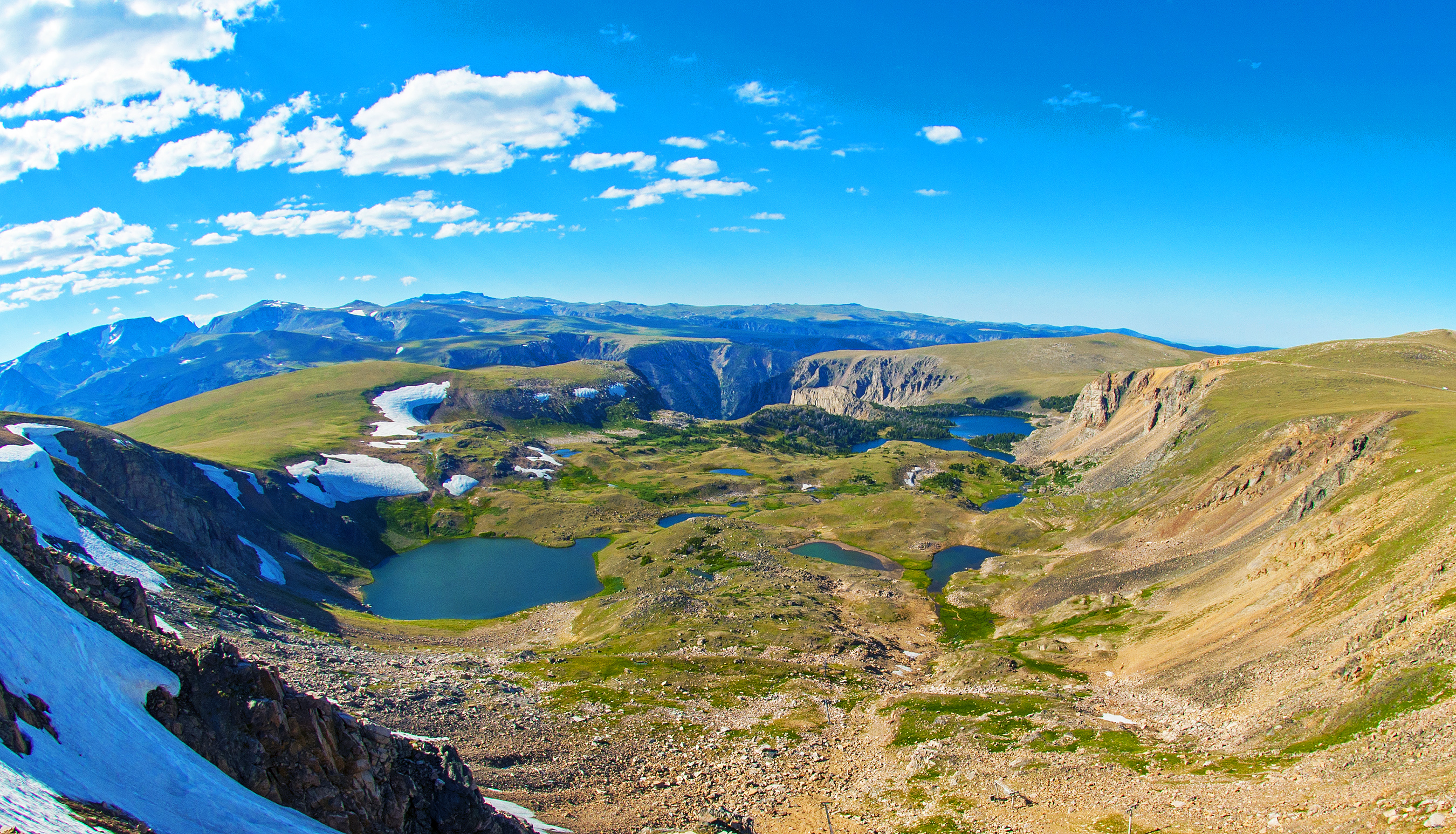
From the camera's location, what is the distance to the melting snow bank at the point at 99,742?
18906 mm

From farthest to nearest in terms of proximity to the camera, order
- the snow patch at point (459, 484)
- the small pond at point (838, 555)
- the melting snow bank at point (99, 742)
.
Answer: the snow patch at point (459, 484)
the small pond at point (838, 555)
the melting snow bank at point (99, 742)

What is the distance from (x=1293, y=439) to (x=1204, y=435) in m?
26.7

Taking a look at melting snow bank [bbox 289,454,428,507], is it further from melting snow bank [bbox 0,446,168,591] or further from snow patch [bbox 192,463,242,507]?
melting snow bank [bbox 0,446,168,591]

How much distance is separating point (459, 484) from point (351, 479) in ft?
75.9

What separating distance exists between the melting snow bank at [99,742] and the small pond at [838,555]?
318 feet

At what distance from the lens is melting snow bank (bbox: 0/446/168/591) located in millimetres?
57094

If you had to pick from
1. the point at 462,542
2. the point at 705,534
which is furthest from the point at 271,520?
the point at 705,534

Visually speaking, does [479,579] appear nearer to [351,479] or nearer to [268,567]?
[268,567]

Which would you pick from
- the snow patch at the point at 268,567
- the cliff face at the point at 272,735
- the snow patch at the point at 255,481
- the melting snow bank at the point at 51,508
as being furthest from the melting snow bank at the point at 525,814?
the snow patch at the point at 255,481

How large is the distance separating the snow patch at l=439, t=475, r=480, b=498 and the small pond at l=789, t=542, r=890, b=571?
8535 cm

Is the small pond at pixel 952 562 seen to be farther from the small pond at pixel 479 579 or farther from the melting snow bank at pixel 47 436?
the melting snow bank at pixel 47 436

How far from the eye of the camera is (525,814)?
33750 millimetres

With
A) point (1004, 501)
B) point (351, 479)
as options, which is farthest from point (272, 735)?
point (1004, 501)

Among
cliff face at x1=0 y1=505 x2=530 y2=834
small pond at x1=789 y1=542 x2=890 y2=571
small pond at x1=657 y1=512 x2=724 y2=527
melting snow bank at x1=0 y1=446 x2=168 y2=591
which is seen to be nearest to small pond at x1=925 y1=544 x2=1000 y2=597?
small pond at x1=789 y1=542 x2=890 y2=571
